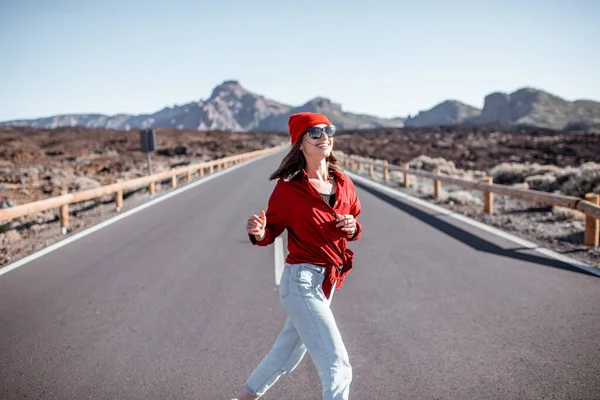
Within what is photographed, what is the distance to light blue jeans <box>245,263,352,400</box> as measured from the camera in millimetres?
2486

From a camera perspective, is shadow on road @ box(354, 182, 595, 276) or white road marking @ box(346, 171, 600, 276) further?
shadow on road @ box(354, 182, 595, 276)

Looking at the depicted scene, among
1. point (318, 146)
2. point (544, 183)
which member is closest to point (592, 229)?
point (318, 146)

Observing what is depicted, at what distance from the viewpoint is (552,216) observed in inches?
424

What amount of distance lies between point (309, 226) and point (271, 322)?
236cm

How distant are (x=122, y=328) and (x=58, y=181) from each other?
21.5 metres

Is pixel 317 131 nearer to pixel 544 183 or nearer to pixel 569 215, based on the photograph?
pixel 569 215

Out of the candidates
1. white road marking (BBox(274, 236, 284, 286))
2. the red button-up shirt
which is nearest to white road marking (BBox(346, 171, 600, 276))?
white road marking (BBox(274, 236, 284, 286))

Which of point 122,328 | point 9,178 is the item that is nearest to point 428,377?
point 122,328

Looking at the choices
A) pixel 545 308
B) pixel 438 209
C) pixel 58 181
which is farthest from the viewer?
pixel 58 181

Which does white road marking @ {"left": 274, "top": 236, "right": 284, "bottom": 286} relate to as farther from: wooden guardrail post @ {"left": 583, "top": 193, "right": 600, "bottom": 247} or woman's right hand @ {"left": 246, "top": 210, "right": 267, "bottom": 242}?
wooden guardrail post @ {"left": 583, "top": 193, "right": 600, "bottom": 247}

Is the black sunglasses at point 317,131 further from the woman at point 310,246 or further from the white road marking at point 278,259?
the white road marking at point 278,259

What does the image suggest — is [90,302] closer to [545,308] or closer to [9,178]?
[545,308]

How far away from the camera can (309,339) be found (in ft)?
8.43

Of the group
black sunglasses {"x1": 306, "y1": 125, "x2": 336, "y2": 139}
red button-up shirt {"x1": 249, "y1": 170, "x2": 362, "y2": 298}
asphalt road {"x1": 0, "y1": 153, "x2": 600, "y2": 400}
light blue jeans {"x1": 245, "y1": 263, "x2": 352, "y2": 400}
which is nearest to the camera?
light blue jeans {"x1": 245, "y1": 263, "x2": 352, "y2": 400}
